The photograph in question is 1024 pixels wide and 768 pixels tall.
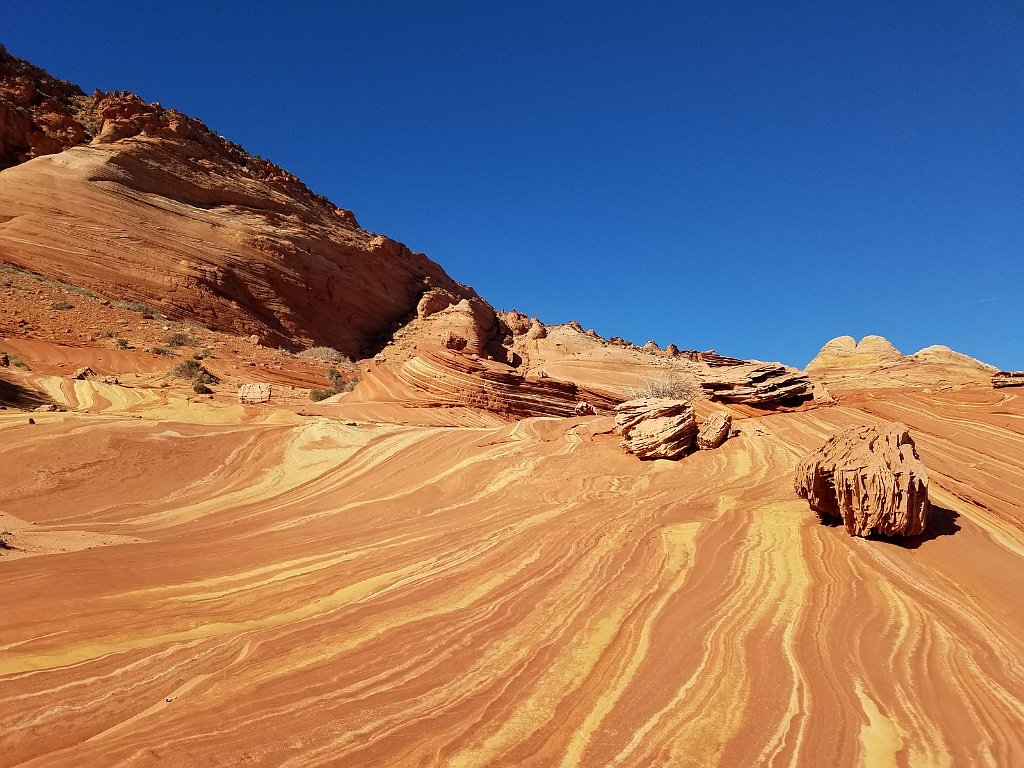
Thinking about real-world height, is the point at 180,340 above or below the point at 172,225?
below

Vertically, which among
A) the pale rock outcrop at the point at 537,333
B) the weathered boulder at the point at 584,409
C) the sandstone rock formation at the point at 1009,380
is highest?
the pale rock outcrop at the point at 537,333

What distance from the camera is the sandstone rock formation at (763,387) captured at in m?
13.5

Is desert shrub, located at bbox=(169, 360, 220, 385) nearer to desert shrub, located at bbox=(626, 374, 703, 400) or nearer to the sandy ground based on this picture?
the sandy ground

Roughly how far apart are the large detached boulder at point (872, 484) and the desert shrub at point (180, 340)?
2694cm

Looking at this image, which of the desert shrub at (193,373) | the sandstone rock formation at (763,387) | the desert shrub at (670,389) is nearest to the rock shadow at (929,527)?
the desert shrub at (670,389)

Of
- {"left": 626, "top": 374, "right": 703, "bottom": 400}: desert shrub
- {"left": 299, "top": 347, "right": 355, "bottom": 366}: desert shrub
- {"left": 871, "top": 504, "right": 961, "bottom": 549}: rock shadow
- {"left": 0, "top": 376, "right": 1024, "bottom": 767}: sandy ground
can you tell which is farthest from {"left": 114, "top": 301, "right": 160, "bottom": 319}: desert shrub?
{"left": 871, "top": 504, "right": 961, "bottom": 549}: rock shadow

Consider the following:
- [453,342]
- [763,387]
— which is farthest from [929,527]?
[453,342]

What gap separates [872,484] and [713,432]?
3.99 metres

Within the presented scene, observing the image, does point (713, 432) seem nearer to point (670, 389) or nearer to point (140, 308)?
point (670, 389)

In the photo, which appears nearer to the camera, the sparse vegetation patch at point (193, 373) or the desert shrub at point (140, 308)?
the sparse vegetation patch at point (193, 373)

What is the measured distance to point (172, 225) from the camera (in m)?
35.3

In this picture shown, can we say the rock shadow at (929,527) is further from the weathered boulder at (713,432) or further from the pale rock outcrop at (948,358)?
the pale rock outcrop at (948,358)

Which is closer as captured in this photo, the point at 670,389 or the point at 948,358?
the point at 670,389

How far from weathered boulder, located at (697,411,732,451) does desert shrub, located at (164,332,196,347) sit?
2444 centimetres
